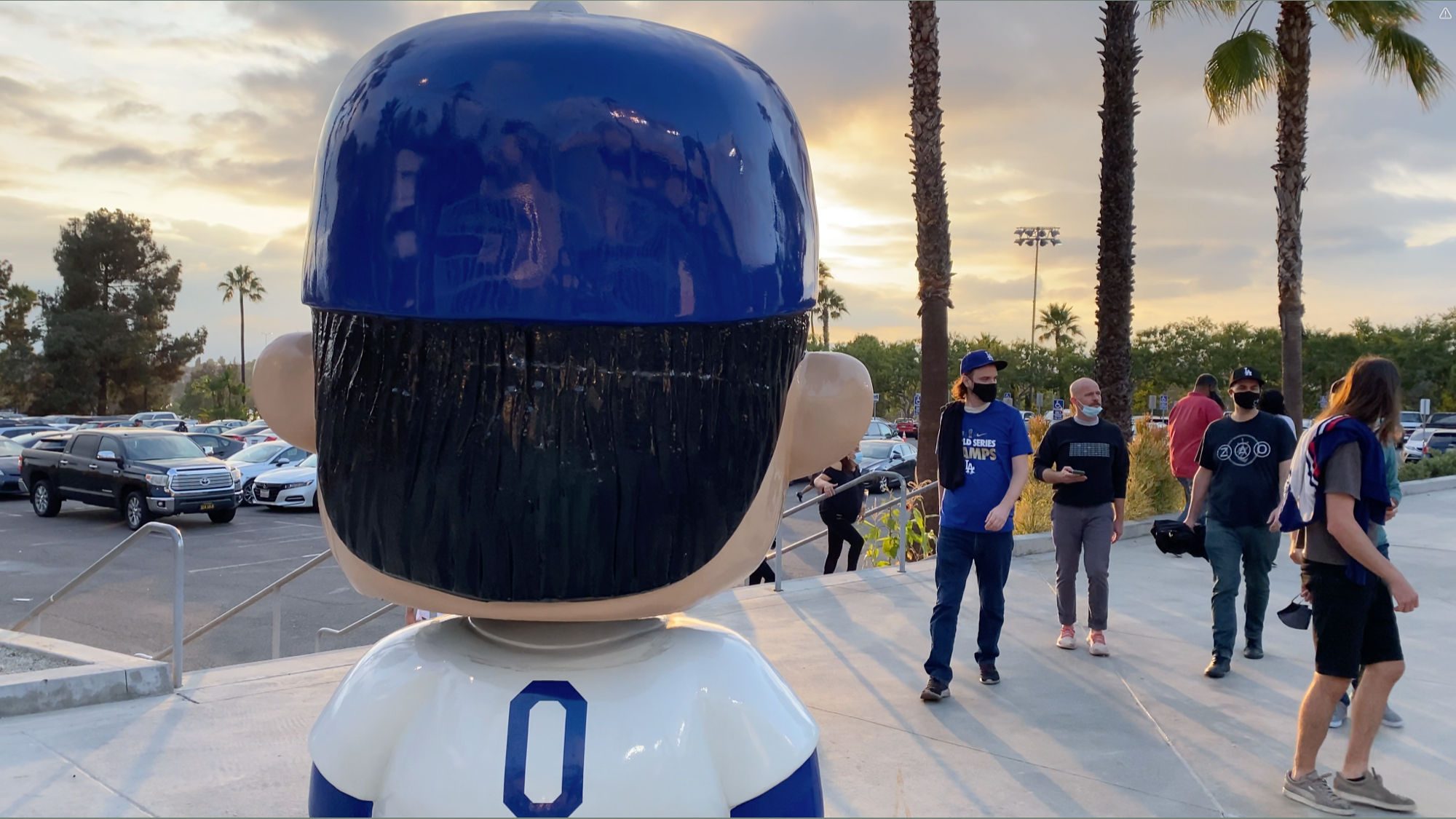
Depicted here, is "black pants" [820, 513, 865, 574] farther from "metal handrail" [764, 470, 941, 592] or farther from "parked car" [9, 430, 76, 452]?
"parked car" [9, 430, 76, 452]

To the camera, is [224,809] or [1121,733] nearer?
[224,809]

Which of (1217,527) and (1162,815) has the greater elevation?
(1217,527)

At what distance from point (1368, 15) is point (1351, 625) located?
1308 cm

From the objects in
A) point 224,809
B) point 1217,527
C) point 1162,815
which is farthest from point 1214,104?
point 224,809

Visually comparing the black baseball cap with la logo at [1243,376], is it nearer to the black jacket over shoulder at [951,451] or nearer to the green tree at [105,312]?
the black jacket over shoulder at [951,451]

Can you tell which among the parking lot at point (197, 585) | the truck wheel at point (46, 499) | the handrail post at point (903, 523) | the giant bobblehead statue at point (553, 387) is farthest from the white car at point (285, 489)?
the giant bobblehead statue at point (553, 387)

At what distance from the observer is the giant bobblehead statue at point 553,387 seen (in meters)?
1.54

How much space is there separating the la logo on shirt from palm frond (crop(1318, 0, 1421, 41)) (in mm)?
11995

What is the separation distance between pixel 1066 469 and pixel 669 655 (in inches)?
177

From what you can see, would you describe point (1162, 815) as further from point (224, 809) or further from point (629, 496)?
point (224, 809)

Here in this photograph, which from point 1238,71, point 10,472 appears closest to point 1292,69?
point 1238,71

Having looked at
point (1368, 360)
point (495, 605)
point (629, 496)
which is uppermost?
Result: point (1368, 360)

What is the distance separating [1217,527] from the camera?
5.64m

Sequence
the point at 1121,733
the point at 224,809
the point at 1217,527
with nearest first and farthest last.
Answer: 1. the point at 224,809
2. the point at 1121,733
3. the point at 1217,527
